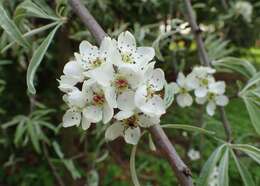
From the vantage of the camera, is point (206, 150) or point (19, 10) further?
point (206, 150)

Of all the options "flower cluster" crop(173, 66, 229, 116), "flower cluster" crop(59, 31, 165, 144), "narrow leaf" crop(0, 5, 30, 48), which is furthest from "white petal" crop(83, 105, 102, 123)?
"flower cluster" crop(173, 66, 229, 116)

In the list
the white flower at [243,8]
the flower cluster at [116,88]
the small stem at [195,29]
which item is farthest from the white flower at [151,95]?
the white flower at [243,8]

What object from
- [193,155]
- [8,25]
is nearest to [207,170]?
[8,25]

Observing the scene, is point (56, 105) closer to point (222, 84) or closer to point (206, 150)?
point (206, 150)

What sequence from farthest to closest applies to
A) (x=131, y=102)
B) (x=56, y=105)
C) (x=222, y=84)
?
(x=56, y=105) → (x=222, y=84) → (x=131, y=102)

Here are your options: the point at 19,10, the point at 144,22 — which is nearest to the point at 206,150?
the point at 144,22

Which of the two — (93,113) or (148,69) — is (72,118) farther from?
(148,69)

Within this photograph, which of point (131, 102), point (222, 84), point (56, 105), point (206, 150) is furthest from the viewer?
point (56, 105)
